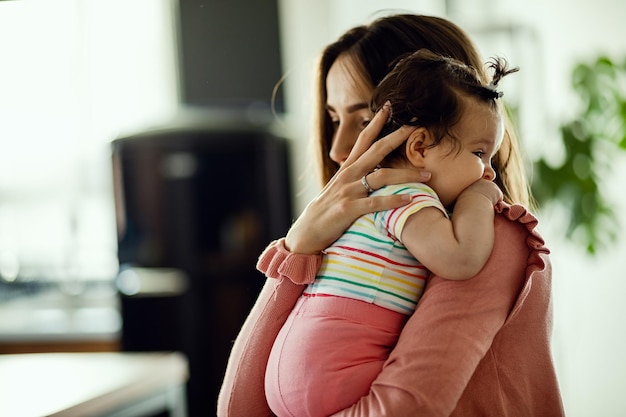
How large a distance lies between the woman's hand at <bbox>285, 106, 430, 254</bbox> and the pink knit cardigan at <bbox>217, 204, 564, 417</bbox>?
32mm

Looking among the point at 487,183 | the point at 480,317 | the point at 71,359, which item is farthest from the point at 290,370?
the point at 71,359

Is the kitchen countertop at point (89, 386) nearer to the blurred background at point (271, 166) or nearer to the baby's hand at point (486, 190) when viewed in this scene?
the baby's hand at point (486, 190)

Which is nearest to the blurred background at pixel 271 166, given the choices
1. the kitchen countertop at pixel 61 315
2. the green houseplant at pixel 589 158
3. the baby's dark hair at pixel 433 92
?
the green houseplant at pixel 589 158

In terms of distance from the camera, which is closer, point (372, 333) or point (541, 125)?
point (372, 333)

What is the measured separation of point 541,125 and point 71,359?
2.88 metres

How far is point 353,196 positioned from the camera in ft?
3.76

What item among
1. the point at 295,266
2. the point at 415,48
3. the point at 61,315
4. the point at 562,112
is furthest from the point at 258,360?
the point at 61,315

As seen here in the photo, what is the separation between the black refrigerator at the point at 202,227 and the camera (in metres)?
3.91

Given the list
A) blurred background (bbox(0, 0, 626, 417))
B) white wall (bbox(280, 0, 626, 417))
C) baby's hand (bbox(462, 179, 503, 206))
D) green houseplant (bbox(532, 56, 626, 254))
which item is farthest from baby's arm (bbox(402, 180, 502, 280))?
white wall (bbox(280, 0, 626, 417))

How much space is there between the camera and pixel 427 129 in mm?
1103

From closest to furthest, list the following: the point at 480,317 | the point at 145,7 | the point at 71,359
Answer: the point at 480,317, the point at 71,359, the point at 145,7

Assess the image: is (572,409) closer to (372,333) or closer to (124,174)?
(124,174)

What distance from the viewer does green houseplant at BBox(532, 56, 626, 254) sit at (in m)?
3.58

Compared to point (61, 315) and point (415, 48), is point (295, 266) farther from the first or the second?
point (61, 315)
